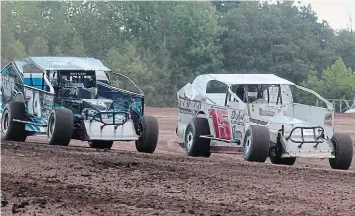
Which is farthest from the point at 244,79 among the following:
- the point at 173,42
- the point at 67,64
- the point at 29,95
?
the point at 173,42

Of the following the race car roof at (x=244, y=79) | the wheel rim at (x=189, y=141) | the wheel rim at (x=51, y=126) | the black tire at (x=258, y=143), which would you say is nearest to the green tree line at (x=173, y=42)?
the race car roof at (x=244, y=79)

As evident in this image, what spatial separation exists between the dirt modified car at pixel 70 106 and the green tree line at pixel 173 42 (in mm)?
35002

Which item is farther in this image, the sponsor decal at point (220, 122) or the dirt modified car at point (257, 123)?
the sponsor decal at point (220, 122)

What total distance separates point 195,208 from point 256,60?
158 feet

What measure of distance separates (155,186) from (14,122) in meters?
7.59

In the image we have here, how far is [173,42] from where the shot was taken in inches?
2338

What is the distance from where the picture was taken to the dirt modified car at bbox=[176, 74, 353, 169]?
644 inches

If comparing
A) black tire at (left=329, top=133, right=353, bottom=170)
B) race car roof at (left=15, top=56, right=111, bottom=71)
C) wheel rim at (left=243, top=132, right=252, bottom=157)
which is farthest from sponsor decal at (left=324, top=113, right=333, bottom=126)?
race car roof at (left=15, top=56, right=111, bottom=71)

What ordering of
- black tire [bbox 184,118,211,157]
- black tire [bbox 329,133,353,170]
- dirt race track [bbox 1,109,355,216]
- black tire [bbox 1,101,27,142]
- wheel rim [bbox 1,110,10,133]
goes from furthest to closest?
wheel rim [bbox 1,110,10,133] < black tire [bbox 1,101,27,142] < black tire [bbox 184,118,211,157] < black tire [bbox 329,133,353,170] < dirt race track [bbox 1,109,355,216]

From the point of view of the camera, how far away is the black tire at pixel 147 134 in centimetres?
1822

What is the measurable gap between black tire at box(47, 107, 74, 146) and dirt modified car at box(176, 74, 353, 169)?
263 centimetres

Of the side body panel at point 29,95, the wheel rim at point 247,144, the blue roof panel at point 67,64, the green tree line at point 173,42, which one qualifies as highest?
the green tree line at point 173,42

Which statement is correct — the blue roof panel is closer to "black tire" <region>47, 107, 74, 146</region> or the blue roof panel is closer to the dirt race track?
"black tire" <region>47, 107, 74, 146</region>

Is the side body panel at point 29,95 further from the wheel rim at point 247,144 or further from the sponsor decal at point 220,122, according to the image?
the wheel rim at point 247,144
